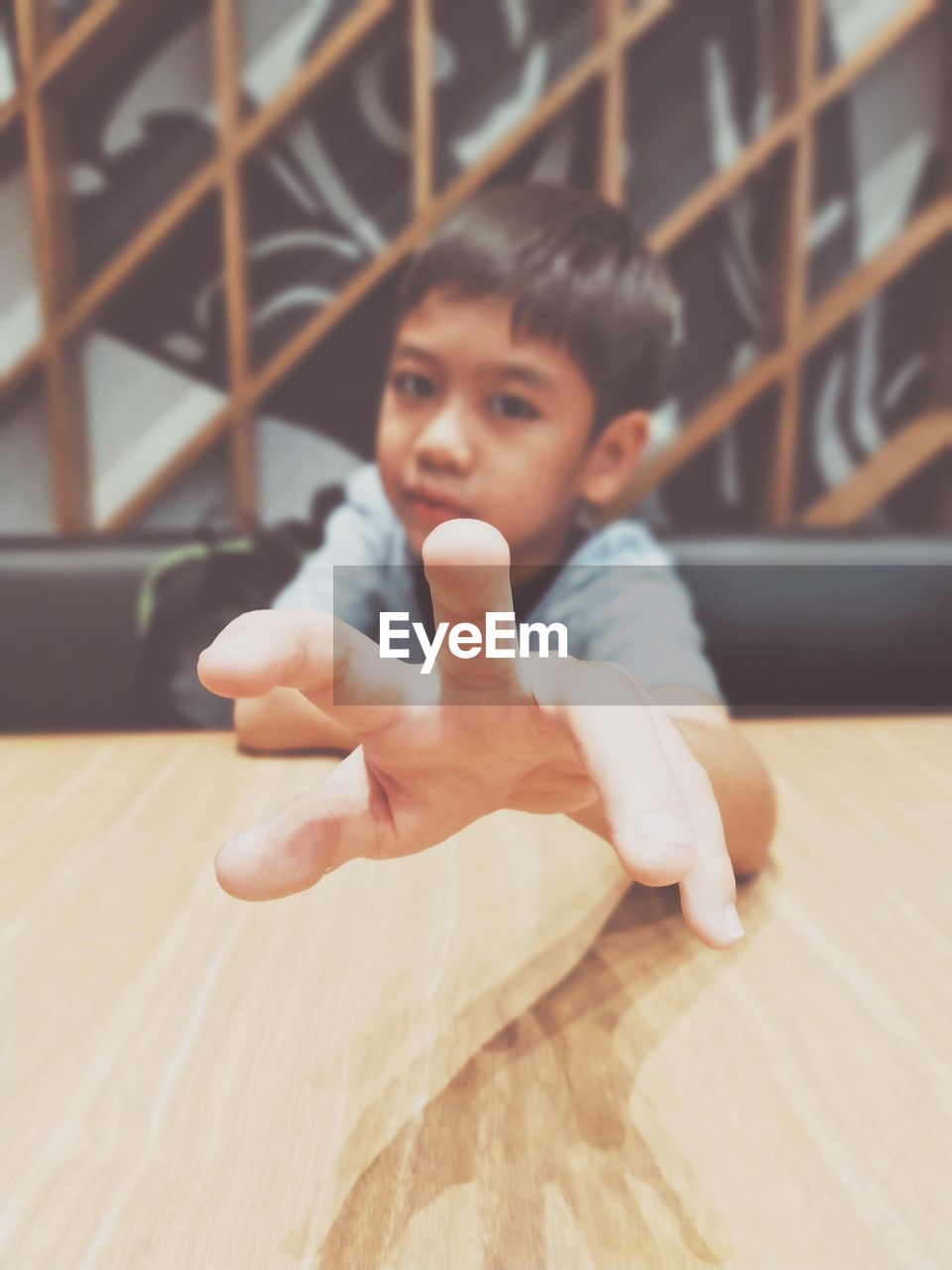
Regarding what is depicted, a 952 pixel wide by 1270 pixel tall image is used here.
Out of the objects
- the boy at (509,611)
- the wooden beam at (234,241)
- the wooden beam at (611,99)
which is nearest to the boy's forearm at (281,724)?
the boy at (509,611)

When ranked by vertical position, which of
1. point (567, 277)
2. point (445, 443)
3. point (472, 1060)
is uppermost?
point (567, 277)

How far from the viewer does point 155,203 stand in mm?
1195

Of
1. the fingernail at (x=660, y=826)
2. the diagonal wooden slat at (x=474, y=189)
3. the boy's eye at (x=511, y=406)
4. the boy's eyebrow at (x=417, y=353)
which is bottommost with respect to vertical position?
the fingernail at (x=660, y=826)

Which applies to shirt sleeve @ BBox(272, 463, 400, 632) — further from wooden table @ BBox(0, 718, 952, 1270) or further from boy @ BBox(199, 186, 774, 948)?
wooden table @ BBox(0, 718, 952, 1270)

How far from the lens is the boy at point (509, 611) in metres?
0.19

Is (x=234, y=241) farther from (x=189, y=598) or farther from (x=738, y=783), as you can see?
(x=738, y=783)

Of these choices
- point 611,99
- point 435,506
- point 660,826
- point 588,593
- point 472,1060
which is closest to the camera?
point 660,826

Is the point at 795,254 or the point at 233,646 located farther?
the point at 795,254

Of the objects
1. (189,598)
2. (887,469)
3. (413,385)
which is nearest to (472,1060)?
(413,385)

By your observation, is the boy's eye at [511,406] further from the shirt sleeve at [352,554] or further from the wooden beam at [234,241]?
the wooden beam at [234,241]

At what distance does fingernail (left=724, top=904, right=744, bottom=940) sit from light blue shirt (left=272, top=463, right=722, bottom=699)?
314 millimetres

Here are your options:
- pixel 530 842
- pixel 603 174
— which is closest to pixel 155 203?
pixel 603 174

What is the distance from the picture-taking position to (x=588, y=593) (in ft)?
2.09

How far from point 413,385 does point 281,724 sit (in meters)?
0.23
